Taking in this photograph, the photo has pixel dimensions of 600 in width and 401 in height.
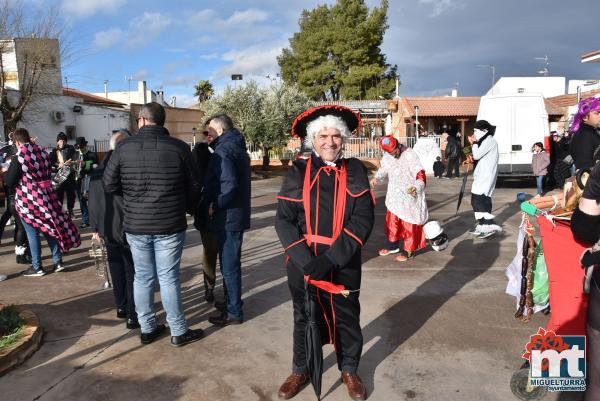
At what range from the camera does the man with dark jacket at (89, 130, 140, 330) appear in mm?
3936

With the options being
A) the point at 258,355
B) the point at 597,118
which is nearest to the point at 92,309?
the point at 258,355

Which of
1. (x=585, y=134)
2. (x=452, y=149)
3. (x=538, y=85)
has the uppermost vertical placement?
(x=538, y=85)

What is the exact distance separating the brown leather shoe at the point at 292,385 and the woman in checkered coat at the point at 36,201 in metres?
4.04

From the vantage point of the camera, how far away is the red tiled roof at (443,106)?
28.2 meters

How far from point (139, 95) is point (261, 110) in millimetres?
25687

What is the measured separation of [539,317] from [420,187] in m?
2.31

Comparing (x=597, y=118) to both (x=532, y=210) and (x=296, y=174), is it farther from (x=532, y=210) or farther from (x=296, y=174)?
(x=296, y=174)

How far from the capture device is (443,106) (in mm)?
29078

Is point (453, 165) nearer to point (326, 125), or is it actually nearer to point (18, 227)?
point (18, 227)

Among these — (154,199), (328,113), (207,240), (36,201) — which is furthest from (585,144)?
(36,201)

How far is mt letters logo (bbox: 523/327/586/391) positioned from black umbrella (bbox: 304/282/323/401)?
1.22 metres

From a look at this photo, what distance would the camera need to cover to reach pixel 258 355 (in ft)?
11.5

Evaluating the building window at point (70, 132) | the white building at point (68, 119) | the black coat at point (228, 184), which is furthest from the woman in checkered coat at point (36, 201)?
the building window at point (70, 132)

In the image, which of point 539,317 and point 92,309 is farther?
point 92,309
